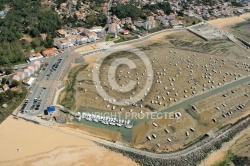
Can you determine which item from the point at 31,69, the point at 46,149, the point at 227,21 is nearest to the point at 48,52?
the point at 31,69

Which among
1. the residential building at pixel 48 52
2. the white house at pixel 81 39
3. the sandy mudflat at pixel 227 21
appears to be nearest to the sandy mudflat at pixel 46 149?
the residential building at pixel 48 52

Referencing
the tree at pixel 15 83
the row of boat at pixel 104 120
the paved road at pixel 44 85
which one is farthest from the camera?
the tree at pixel 15 83

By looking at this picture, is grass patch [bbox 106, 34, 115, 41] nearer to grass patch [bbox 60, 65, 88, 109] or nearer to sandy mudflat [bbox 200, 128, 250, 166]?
grass patch [bbox 60, 65, 88, 109]

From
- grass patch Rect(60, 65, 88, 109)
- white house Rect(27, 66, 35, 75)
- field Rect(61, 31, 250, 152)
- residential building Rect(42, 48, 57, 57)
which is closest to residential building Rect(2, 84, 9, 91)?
white house Rect(27, 66, 35, 75)

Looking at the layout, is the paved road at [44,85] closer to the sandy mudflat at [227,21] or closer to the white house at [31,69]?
the white house at [31,69]

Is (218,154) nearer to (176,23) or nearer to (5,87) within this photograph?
(5,87)

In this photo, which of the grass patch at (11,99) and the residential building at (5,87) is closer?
the grass patch at (11,99)

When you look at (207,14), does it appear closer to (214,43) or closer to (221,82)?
(214,43)
